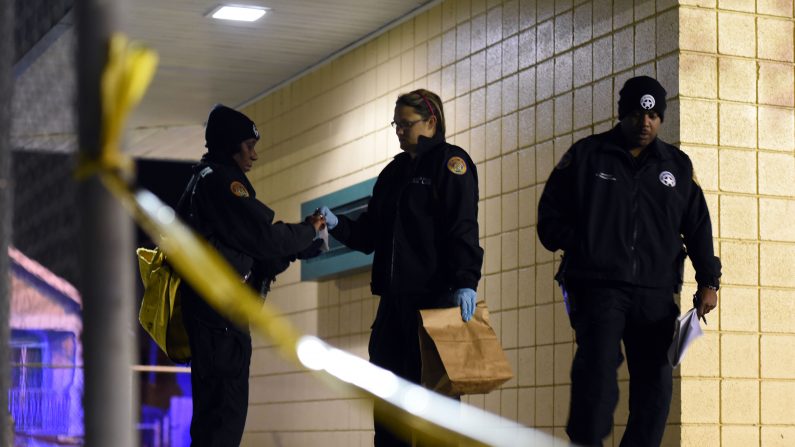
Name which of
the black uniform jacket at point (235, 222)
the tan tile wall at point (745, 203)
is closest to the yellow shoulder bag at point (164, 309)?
the black uniform jacket at point (235, 222)

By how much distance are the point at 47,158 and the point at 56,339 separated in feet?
15.1

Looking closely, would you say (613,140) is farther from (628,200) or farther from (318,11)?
(318,11)

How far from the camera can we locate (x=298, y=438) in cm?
1143

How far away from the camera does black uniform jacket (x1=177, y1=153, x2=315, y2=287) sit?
18.9 ft

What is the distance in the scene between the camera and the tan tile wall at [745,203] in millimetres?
6801

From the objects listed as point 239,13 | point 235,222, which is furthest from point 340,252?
point 235,222

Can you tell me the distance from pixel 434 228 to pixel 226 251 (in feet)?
3.08

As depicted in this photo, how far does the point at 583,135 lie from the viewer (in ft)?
24.9

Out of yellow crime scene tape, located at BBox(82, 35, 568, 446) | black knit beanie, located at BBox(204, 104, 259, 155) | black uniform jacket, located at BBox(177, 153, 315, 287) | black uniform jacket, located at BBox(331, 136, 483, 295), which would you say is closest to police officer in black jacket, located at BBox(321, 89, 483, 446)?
black uniform jacket, located at BBox(331, 136, 483, 295)

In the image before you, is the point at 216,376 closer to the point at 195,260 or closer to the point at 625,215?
the point at 625,215

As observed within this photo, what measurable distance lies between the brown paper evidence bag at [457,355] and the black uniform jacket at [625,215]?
0.50m

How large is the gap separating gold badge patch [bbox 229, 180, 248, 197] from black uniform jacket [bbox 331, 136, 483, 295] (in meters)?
0.68

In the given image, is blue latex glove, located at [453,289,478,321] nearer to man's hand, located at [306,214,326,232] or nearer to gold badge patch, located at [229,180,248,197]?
man's hand, located at [306,214,326,232]

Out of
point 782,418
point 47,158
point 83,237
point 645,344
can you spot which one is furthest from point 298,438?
point 83,237
